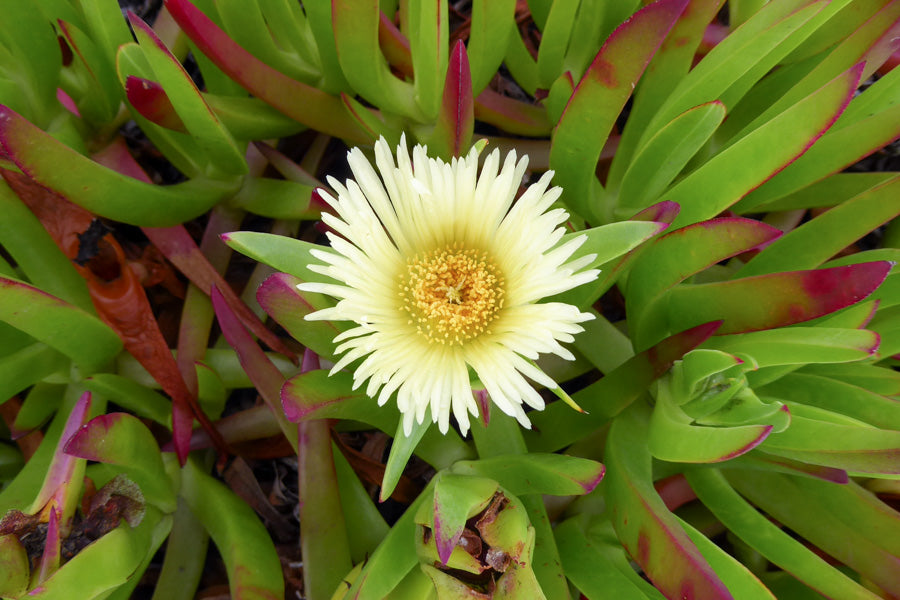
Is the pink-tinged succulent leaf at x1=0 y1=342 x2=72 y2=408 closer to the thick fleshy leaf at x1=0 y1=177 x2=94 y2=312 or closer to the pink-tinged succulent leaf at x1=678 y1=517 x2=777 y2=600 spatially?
the thick fleshy leaf at x1=0 y1=177 x2=94 y2=312

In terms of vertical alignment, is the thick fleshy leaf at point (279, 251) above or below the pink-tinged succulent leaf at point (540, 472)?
above

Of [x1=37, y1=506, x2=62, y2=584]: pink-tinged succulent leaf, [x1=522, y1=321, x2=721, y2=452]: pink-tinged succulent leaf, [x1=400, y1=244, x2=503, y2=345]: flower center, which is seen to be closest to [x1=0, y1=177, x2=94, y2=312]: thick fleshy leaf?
[x1=37, y1=506, x2=62, y2=584]: pink-tinged succulent leaf

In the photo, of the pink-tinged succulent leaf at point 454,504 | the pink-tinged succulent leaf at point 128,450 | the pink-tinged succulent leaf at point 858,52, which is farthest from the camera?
the pink-tinged succulent leaf at point 858,52

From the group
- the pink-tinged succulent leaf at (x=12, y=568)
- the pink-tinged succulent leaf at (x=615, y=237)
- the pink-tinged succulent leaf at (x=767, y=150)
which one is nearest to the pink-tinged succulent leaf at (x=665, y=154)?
the pink-tinged succulent leaf at (x=767, y=150)

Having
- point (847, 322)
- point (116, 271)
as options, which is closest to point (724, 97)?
point (847, 322)

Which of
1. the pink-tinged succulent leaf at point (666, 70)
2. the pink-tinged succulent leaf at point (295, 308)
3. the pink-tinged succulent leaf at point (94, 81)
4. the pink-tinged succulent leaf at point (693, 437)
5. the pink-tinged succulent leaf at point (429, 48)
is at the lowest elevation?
the pink-tinged succulent leaf at point (693, 437)

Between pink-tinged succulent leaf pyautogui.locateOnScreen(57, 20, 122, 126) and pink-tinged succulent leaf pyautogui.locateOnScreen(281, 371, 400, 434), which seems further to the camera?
pink-tinged succulent leaf pyautogui.locateOnScreen(57, 20, 122, 126)

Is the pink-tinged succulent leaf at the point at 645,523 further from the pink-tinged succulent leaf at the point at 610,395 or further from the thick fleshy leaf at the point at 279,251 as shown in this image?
the thick fleshy leaf at the point at 279,251
